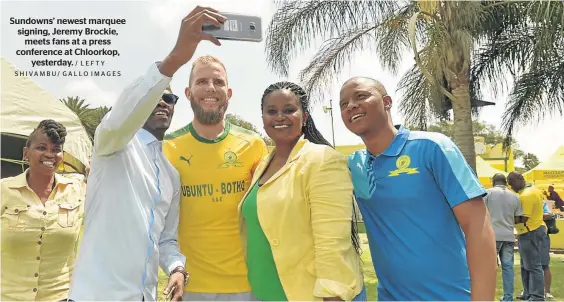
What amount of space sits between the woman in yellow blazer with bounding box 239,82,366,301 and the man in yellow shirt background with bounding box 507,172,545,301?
249 inches

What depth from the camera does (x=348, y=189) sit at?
214 cm

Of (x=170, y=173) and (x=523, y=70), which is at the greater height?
(x=523, y=70)

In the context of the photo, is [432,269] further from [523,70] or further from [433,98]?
[523,70]

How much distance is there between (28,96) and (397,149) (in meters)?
10.1

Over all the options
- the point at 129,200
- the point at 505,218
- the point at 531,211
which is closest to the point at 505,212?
Answer: the point at 505,218

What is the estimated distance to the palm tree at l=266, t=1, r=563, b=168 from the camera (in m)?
8.48

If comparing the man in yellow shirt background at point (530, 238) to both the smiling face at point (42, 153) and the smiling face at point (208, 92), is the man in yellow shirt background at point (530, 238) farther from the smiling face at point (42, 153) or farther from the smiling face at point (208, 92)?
the smiling face at point (42, 153)

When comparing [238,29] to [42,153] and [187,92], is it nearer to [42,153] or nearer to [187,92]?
[187,92]

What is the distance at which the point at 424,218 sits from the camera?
2.13 meters

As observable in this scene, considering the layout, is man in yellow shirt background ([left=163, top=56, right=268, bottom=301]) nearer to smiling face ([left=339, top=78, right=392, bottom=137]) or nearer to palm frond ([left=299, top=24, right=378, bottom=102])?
smiling face ([left=339, top=78, right=392, bottom=137])

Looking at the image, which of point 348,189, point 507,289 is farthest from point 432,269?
point 507,289

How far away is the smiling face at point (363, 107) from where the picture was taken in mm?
2270

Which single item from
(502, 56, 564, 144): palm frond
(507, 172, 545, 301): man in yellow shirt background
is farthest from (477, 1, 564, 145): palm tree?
(507, 172, 545, 301): man in yellow shirt background

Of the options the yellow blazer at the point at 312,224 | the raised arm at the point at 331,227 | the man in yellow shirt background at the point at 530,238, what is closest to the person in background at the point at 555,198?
the man in yellow shirt background at the point at 530,238
